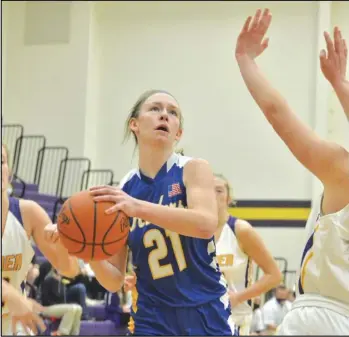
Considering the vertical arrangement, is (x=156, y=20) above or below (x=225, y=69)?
above

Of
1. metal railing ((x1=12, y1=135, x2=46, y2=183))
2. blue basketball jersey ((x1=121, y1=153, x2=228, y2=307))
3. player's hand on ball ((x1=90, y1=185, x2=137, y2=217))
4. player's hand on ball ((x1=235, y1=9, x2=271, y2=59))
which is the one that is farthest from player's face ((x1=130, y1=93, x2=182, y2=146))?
metal railing ((x1=12, y1=135, x2=46, y2=183))

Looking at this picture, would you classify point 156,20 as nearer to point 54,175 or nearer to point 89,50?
point 89,50

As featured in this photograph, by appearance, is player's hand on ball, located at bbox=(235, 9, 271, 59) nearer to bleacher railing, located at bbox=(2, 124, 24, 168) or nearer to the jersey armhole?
the jersey armhole

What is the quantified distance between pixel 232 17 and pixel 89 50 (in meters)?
3.19

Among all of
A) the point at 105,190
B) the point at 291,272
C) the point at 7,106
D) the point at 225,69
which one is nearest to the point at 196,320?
the point at 105,190

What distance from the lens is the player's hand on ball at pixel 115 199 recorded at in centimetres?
277

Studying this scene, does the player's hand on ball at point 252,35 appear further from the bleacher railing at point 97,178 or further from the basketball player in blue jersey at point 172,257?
the bleacher railing at point 97,178

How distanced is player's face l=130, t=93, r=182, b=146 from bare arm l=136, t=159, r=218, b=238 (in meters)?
0.20

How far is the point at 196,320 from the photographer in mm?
3141

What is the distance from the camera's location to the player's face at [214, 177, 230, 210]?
17.3 ft

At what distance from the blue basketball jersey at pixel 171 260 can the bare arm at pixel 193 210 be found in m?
0.09

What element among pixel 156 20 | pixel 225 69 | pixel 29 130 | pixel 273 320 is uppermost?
pixel 156 20

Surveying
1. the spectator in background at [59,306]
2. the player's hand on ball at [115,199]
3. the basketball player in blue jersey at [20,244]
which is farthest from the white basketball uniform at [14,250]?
the spectator in background at [59,306]

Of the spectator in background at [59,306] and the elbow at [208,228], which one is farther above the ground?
the elbow at [208,228]
